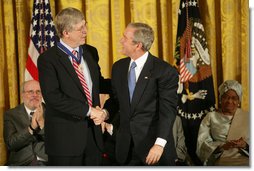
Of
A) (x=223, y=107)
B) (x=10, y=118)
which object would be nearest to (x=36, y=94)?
(x=10, y=118)

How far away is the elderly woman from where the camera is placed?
3008 mm

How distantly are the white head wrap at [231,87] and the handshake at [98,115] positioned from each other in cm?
82

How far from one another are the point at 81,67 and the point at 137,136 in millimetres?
591

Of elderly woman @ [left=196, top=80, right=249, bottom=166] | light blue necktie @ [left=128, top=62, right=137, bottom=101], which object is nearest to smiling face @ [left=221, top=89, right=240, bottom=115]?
elderly woman @ [left=196, top=80, right=249, bottom=166]

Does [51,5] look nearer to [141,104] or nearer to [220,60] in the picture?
[141,104]

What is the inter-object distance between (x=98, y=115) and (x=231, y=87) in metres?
0.94

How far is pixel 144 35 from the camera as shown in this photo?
290 cm

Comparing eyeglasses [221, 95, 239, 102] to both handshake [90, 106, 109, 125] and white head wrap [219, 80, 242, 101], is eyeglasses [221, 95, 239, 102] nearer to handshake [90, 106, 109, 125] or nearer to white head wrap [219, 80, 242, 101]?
white head wrap [219, 80, 242, 101]

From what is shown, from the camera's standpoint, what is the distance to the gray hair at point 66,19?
285 centimetres

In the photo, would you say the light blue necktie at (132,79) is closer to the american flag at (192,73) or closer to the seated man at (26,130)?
the american flag at (192,73)

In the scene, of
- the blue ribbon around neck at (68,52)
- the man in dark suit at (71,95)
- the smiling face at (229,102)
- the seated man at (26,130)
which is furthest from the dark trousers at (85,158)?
the smiling face at (229,102)

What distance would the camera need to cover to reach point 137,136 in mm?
2898

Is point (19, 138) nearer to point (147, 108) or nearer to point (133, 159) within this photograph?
point (133, 159)

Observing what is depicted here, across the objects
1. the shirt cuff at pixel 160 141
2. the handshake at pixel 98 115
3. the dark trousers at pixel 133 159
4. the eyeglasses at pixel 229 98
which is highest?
the eyeglasses at pixel 229 98
